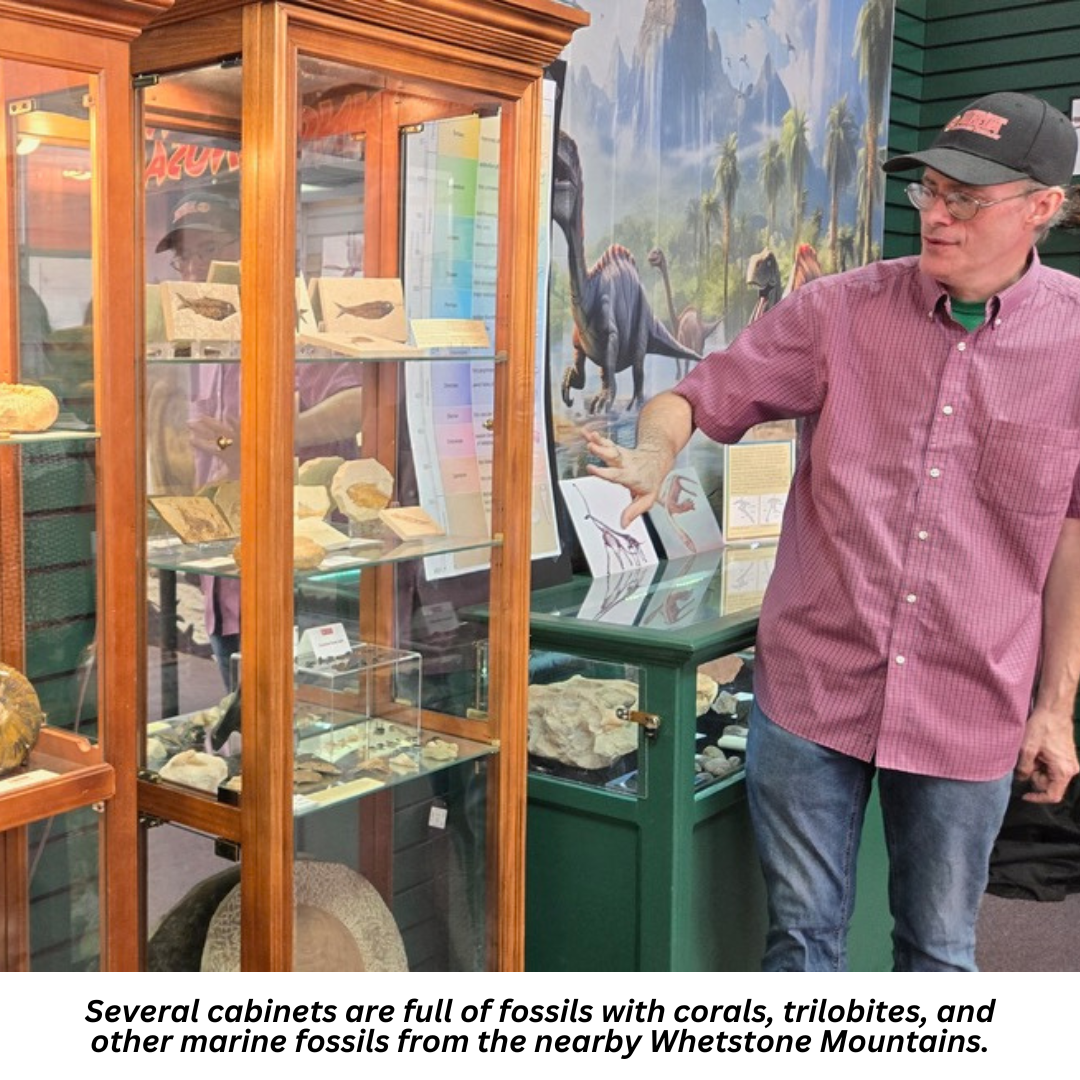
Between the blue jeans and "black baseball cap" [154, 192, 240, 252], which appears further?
the blue jeans

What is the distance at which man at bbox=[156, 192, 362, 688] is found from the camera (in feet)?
7.20

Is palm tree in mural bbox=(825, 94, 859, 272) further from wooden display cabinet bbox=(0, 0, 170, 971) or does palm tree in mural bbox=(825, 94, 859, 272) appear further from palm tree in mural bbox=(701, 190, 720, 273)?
wooden display cabinet bbox=(0, 0, 170, 971)

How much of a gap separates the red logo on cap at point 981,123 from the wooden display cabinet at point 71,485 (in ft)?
4.84

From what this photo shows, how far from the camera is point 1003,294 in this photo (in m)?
2.58

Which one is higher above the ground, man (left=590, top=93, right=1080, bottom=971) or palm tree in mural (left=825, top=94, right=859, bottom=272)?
palm tree in mural (left=825, top=94, right=859, bottom=272)

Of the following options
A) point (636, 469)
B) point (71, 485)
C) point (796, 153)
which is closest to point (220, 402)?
point (71, 485)

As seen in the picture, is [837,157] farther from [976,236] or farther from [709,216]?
[976,236]

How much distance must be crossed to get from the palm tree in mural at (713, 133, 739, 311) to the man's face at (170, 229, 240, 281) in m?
2.32

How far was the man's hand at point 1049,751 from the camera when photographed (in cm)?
273

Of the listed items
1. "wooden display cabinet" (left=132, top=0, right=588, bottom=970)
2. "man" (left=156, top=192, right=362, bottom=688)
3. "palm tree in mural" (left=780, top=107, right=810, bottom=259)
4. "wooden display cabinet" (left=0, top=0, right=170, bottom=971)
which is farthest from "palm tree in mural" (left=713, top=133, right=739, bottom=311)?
"wooden display cabinet" (left=0, top=0, right=170, bottom=971)

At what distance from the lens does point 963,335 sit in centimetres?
261

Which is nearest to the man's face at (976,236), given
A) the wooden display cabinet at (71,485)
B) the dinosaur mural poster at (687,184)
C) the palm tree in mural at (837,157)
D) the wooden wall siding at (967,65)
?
Result: the dinosaur mural poster at (687,184)

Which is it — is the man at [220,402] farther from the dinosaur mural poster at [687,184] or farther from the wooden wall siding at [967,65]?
the wooden wall siding at [967,65]

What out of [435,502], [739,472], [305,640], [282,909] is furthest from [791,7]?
[282,909]
